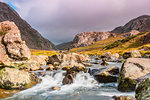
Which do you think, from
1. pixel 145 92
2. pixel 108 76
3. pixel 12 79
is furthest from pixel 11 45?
pixel 145 92

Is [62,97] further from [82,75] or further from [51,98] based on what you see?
[82,75]

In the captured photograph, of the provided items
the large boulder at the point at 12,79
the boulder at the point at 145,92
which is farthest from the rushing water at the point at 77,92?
the boulder at the point at 145,92

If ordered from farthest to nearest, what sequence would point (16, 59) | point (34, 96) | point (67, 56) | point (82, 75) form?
point (67, 56) < point (16, 59) < point (82, 75) < point (34, 96)

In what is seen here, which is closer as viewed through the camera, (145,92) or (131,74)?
(145,92)

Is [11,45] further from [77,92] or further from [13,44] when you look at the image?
[77,92]

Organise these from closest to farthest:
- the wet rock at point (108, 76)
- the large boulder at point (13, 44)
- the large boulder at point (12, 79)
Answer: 1. the large boulder at point (12, 79)
2. the wet rock at point (108, 76)
3. the large boulder at point (13, 44)

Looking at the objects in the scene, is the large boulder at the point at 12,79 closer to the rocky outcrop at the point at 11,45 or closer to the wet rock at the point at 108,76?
the wet rock at the point at 108,76

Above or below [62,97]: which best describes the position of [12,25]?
above

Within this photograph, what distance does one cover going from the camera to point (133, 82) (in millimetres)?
12797

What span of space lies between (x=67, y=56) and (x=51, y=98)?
1090 inches

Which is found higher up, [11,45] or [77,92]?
[11,45]

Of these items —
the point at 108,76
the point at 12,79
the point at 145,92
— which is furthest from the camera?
the point at 108,76

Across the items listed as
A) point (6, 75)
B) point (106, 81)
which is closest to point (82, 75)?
point (106, 81)

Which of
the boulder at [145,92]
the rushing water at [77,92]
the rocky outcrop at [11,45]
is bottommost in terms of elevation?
the rushing water at [77,92]
